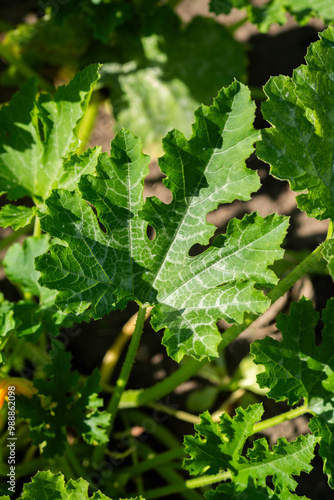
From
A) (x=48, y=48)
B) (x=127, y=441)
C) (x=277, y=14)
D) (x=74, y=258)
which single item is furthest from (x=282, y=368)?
(x=48, y=48)

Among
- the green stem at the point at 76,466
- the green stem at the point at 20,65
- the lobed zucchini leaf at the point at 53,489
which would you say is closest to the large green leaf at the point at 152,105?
the green stem at the point at 20,65

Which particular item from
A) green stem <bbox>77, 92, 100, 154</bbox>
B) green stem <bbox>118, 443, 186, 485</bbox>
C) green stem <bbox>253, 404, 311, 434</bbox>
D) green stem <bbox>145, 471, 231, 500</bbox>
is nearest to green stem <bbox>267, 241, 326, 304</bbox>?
green stem <bbox>253, 404, 311, 434</bbox>

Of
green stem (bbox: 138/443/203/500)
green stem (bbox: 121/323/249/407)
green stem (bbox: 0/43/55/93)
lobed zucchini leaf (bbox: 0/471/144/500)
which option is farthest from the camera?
green stem (bbox: 0/43/55/93)

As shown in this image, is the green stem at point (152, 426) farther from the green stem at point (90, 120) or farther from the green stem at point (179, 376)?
the green stem at point (90, 120)

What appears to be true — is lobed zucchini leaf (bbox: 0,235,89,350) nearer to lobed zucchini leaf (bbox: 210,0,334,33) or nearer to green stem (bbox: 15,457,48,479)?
green stem (bbox: 15,457,48,479)

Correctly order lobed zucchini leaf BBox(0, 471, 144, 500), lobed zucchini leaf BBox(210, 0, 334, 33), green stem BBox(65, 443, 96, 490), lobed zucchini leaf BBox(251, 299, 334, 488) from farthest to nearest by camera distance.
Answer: lobed zucchini leaf BBox(210, 0, 334, 33) → green stem BBox(65, 443, 96, 490) → lobed zucchini leaf BBox(251, 299, 334, 488) → lobed zucchini leaf BBox(0, 471, 144, 500)

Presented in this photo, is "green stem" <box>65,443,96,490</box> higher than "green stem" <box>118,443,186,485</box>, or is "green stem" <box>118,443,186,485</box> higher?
"green stem" <box>65,443,96,490</box>
